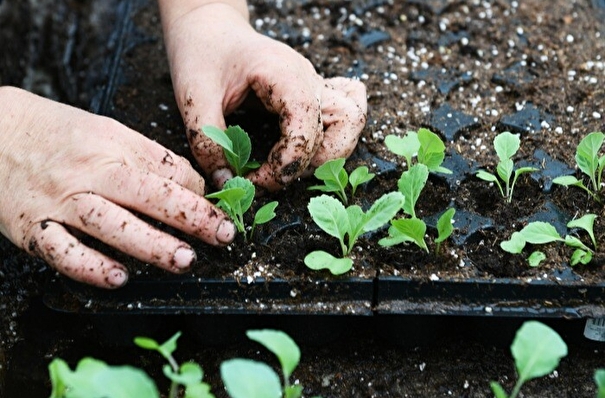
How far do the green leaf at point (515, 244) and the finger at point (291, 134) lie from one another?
0.36 meters

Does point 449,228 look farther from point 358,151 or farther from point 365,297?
point 358,151

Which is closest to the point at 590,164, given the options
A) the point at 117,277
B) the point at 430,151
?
the point at 430,151

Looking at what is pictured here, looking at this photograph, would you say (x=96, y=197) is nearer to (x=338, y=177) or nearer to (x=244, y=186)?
(x=244, y=186)

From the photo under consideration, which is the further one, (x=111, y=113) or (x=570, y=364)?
(x=111, y=113)

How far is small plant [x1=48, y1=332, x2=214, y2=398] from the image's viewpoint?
87cm

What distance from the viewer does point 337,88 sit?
1.52 meters

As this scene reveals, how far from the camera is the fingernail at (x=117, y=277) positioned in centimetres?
121

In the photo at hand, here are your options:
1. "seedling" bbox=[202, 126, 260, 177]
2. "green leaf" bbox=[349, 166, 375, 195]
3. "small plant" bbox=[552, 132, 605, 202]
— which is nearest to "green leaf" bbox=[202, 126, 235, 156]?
"seedling" bbox=[202, 126, 260, 177]

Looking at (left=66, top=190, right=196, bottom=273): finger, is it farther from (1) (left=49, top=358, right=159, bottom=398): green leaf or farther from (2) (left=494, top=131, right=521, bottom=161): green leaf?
(2) (left=494, top=131, right=521, bottom=161): green leaf

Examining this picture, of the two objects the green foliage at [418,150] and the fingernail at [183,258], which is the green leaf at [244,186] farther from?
the green foliage at [418,150]

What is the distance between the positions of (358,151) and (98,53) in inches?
50.9

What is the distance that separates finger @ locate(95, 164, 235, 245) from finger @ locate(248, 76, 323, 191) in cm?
17

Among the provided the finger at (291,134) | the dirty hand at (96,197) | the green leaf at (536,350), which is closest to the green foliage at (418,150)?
the finger at (291,134)

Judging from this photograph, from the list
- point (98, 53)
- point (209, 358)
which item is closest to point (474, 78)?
point (209, 358)
